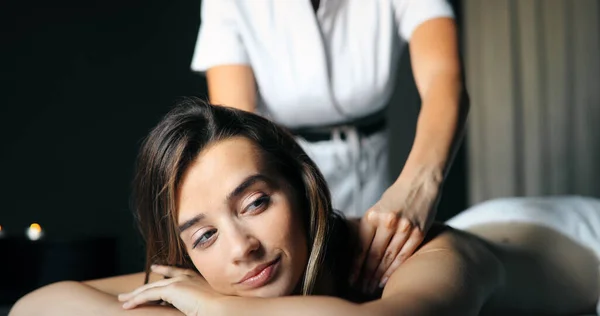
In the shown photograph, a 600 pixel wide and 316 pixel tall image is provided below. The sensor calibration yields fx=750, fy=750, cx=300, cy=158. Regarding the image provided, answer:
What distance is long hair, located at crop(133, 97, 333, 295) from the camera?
33.6 inches

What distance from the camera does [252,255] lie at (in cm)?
78

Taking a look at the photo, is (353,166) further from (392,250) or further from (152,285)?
(152,285)

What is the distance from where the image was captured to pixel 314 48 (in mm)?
1151

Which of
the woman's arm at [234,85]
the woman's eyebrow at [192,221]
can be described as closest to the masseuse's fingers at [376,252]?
the woman's eyebrow at [192,221]

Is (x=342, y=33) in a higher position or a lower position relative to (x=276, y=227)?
higher

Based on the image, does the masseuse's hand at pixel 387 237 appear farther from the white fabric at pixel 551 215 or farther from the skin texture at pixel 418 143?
the white fabric at pixel 551 215

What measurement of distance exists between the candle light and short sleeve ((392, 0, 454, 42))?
62 cm

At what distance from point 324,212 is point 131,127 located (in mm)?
415

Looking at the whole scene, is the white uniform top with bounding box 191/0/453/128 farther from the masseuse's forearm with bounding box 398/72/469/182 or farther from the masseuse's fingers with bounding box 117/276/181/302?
the masseuse's fingers with bounding box 117/276/181/302

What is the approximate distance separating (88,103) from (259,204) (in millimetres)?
464

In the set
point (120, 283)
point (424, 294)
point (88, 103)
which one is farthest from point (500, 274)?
point (88, 103)

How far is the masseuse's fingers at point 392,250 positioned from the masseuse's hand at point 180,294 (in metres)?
0.21

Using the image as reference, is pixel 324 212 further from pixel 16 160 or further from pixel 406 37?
pixel 16 160

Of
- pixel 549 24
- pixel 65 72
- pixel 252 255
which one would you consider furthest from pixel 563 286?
pixel 65 72
